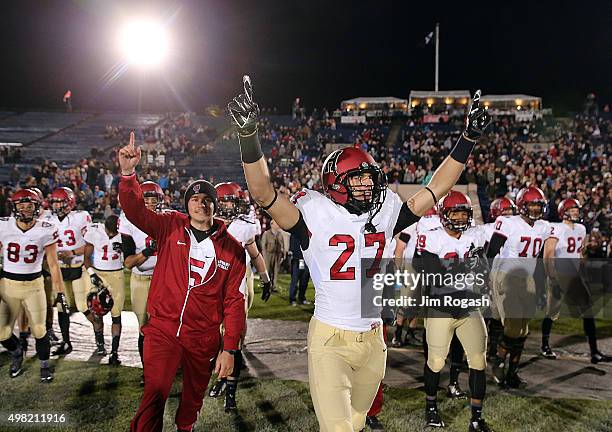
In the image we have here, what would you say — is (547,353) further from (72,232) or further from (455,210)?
(72,232)

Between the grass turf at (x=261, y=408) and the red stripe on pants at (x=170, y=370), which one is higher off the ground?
the red stripe on pants at (x=170, y=370)

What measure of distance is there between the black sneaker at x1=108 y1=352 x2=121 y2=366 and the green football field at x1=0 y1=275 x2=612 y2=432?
280 millimetres

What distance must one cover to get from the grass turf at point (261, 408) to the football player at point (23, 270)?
1.56ft

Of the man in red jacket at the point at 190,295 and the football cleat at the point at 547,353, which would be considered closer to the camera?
the man in red jacket at the point at 190,295

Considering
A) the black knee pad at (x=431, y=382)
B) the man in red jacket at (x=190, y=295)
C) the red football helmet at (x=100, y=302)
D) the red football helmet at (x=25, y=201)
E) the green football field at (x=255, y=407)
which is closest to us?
the man in red jacket at (x=190, y=295)

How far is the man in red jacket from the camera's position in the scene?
3902mm

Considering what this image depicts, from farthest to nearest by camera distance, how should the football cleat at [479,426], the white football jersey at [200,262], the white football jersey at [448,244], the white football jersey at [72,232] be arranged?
1. the white football jersey at [72,232]
2. the white football jersey at [448,244]
3. the football cleat at [479,426]
4. the white football jersey at [200,262]

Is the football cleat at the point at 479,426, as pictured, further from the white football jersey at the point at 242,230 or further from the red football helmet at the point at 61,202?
the red football helmet at the point at 61,202

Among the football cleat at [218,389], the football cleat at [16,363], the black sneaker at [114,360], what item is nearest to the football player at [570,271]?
the football cleat at [218,389]

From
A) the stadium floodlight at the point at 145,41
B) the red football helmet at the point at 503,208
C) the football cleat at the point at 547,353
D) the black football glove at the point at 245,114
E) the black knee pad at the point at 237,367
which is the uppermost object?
the stadium floodlight at the point at 145,41

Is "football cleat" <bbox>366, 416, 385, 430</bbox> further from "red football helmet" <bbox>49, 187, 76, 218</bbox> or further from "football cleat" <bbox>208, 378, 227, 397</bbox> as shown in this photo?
"red football helmet" <bbox>49, 187, 76, 218</bbox>

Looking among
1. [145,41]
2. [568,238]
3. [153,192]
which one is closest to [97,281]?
[153,192]

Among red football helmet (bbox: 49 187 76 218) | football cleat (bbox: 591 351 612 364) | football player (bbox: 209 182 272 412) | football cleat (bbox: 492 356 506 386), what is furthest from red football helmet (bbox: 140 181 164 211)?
football cleat (bbox: 591 351 612 364)

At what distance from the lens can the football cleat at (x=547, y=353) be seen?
742 cm
